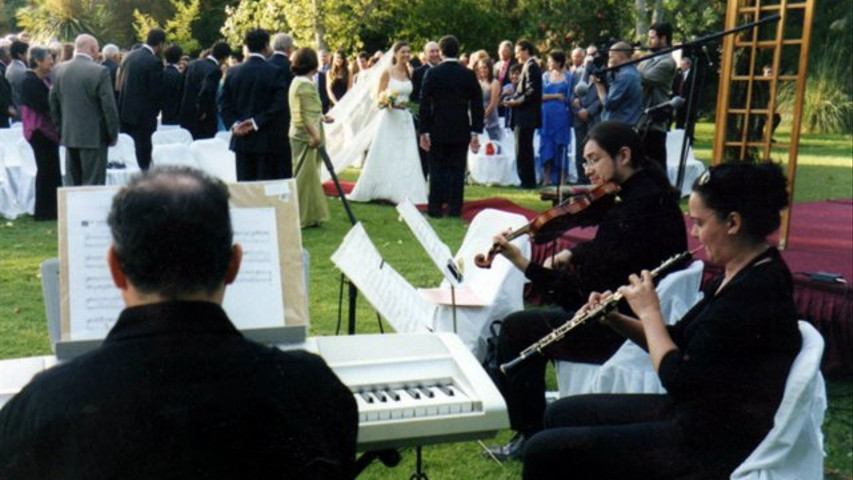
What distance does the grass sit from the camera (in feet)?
12.6

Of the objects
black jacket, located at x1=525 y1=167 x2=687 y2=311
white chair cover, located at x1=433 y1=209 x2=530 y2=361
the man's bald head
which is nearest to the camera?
black jacket, located at x1=525 y1=167 x2=687 y2=311

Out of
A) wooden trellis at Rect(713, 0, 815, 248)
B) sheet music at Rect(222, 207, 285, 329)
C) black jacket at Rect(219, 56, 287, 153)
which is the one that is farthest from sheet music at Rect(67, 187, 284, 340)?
black jacket at Rect(219, 56, 287, 153)

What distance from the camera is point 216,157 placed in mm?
9367

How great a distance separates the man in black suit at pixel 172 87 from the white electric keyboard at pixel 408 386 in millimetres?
9319

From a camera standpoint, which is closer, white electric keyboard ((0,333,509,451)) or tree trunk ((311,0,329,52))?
white electric keyboard ((0,333,509,451))

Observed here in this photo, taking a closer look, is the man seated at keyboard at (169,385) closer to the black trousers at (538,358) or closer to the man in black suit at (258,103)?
the black trousers at (538,358)

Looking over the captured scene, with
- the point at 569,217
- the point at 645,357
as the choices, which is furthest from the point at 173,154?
the point at 645,357

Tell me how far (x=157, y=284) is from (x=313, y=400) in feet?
1.08

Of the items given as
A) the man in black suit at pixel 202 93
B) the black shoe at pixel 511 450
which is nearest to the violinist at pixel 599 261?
the black shoe at pixel 511 450

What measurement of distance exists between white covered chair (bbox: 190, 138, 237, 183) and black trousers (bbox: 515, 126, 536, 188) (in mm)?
3613

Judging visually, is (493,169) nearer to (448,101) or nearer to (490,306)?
(448,101)

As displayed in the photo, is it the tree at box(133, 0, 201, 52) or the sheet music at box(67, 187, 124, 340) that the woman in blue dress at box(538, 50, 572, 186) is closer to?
the sheet music at box(67, 187, 124, 340)

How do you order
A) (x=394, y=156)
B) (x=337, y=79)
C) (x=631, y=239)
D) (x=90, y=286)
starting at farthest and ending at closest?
(x=337, y=79) → (x=394, y=156) → (x=631, y=239) → (x=90, y=286)

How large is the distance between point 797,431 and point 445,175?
665 cm
